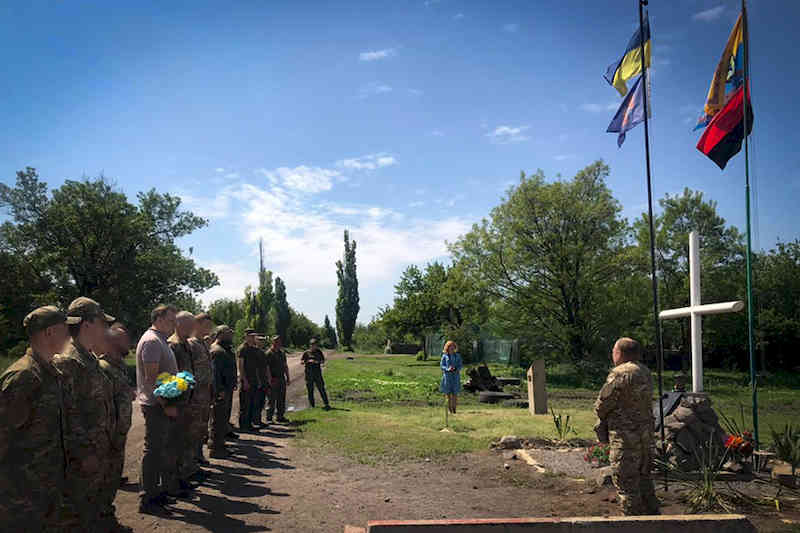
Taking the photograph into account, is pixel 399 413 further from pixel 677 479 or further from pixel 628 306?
pixel 628 306

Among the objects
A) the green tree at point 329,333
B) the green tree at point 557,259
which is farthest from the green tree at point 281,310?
the green tree at point 557,259

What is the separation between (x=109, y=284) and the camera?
29.0 metres

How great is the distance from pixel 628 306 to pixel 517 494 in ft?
75.7

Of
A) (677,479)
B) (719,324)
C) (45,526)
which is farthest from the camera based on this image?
(719,324)

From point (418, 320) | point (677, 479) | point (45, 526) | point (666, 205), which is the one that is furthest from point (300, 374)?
point (666, 205)

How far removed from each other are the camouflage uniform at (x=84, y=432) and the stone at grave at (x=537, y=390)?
1130 cm

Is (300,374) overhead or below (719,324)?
below

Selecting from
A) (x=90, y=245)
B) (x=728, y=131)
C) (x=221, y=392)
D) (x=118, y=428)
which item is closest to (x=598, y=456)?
(x=728, y=131)

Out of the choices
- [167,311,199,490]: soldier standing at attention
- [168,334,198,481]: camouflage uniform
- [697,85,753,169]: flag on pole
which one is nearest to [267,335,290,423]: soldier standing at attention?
[167,311,199,490]: soldier standing at attention

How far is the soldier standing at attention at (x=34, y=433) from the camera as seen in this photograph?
377 centimetres

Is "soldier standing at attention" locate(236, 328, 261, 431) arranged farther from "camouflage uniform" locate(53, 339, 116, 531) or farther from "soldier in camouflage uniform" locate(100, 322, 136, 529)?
"camouflage uniform" locate(53, 339, 116, 531)

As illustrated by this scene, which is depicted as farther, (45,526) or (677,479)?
(677,479)

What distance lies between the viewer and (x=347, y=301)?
241 feet

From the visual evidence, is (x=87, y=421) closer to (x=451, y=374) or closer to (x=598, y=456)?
(x=598, y=456)
